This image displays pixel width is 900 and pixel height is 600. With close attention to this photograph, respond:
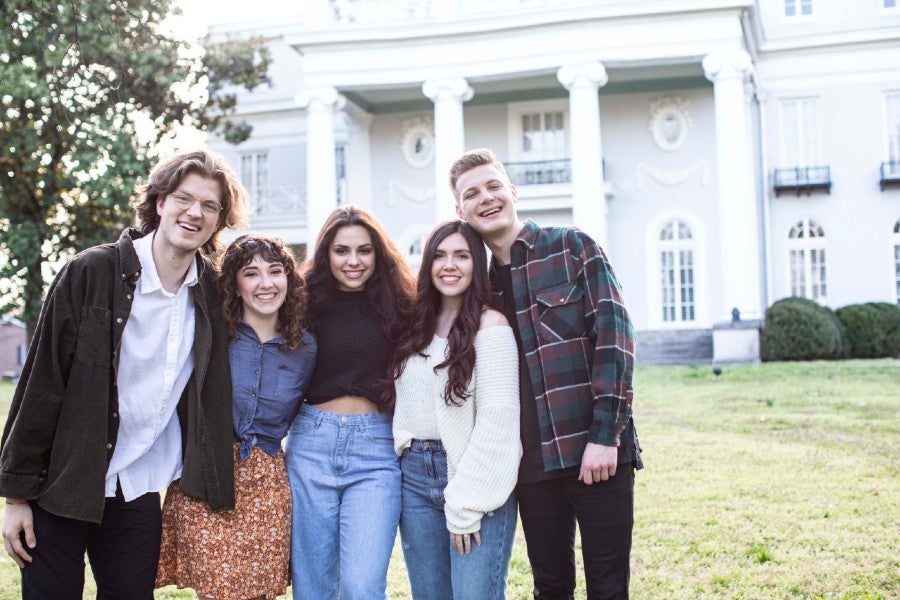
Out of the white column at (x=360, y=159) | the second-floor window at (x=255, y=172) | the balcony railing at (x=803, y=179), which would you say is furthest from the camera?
the second-floor window at (x=255, y=172)

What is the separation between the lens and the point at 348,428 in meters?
3.68

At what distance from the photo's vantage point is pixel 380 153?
79.5 feet

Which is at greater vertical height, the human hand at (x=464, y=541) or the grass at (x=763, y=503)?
the human hand at (x=464, y=541)

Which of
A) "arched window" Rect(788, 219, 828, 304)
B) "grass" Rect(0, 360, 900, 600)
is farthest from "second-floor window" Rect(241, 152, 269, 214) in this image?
"grass" Rect(0, 360, 900, 600)

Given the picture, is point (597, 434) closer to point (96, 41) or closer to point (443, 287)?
point (443, 287)

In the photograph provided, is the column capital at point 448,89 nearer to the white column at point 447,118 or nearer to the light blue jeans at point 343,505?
the white column at point 447,118

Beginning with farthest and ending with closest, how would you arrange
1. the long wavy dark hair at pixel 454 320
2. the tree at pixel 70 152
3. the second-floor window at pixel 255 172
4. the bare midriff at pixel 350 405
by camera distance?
the second-floor window at pixel 255 172 → the tree at pixel 70 152 → the bare midriff at pixel 350 405 → the long wavy dark hair at pixel 454 320

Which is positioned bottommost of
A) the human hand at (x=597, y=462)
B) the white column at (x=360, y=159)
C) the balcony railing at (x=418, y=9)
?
the human hand at (x=597, y=462)

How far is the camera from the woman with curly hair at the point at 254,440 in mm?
3525

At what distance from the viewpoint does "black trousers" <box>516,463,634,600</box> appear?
3.30 metres

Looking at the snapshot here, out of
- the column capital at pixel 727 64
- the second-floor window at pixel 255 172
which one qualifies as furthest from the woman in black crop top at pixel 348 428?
the second-floor window at pixel 255 172

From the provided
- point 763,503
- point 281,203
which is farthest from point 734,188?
point 763,503

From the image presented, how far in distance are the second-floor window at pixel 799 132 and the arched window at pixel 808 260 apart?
1585 mm

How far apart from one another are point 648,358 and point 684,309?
2.90 metres
